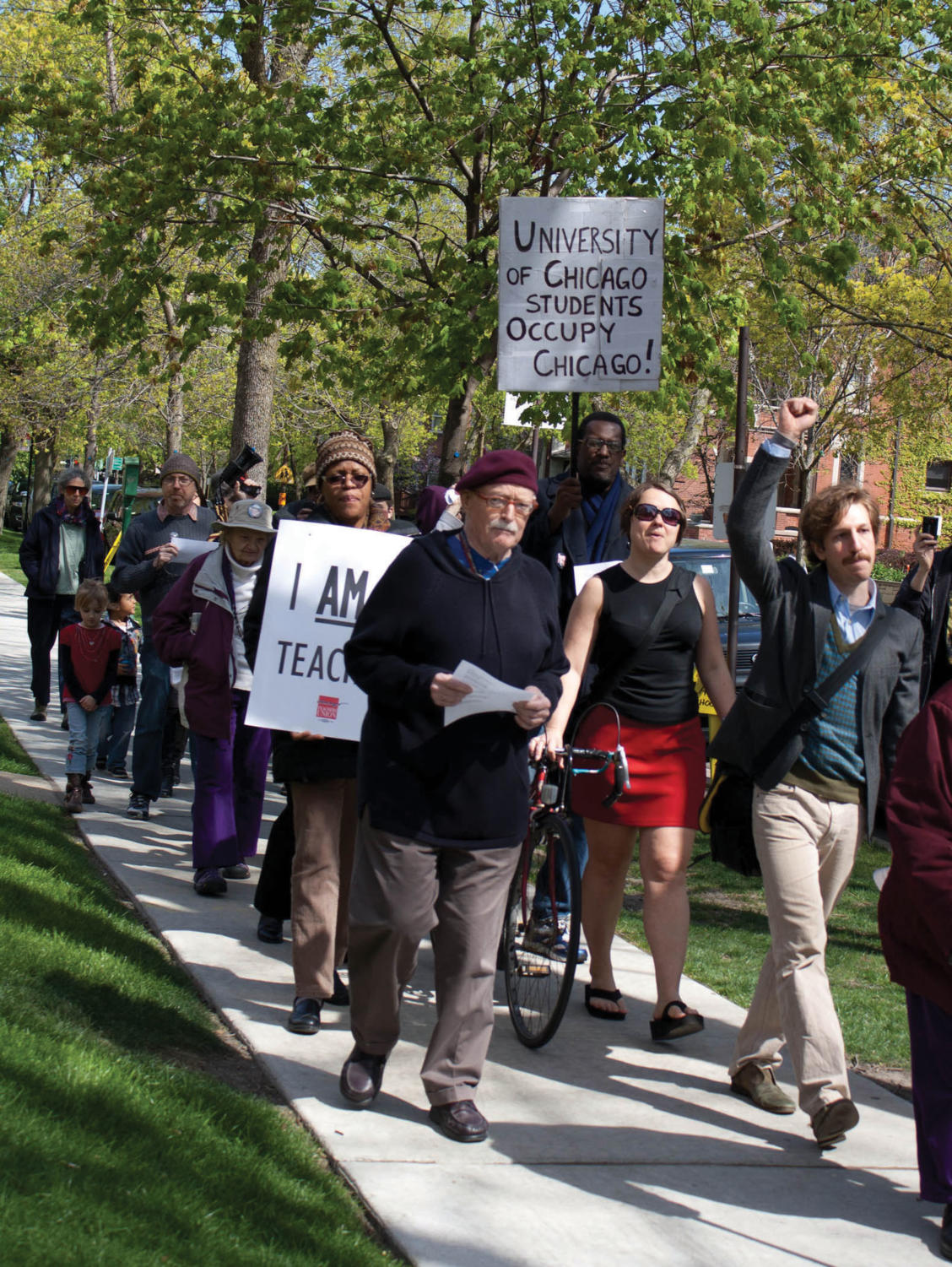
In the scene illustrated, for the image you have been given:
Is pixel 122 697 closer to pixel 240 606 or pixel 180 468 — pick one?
pixel 180 468

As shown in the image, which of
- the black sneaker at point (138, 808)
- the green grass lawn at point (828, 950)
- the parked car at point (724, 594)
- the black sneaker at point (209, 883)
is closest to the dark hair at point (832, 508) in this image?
the green grass lawn at point (828, 950)

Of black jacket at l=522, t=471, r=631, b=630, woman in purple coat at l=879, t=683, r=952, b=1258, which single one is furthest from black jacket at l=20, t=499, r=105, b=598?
woman in purple coat at l=879, t=683, r=952, b=1258

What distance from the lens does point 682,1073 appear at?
5.37 meters

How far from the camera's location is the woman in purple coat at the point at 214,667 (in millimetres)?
7293

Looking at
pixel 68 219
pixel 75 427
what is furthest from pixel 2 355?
pixel 68 219

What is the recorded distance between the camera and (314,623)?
598 centimetres

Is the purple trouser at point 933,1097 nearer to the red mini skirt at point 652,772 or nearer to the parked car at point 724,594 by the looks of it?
the red mini skirt at point 652,772

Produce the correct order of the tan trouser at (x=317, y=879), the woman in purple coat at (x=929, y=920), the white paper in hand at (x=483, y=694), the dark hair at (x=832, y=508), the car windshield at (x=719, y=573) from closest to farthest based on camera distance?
the woman in purple coat at (x=929, y=920) → the white paper in hand at (x=483, y=694) → the dark hair at (x=832, y=508) → the tan trouser at (x=317, y=879) → the car windshield at (x=719, y=573)

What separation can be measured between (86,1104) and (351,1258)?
35.0 inches

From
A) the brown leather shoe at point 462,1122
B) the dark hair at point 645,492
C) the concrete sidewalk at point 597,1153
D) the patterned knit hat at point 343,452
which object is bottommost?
the concrete sidewalk at point 597,1153

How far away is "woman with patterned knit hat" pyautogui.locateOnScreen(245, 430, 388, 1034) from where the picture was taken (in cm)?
552

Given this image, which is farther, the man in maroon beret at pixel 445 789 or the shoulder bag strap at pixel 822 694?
the shoulder bag strap at pixel 822 694

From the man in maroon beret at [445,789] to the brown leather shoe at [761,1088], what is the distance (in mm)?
998

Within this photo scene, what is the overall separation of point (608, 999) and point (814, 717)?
1.81m
